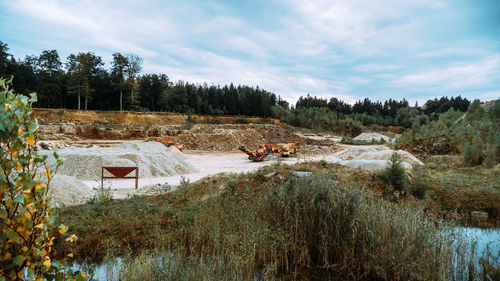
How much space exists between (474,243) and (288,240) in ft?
9.60

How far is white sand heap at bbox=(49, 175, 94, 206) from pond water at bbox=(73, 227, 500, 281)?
3.81m

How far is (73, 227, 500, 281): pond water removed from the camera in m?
4.04

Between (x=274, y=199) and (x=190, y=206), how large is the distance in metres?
2.12

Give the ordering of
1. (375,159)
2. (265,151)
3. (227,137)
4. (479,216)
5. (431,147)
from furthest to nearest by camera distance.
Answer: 1. (227,137)
2. (265,151)
3. (431,147)
4. (375,159)
5. (479,216)

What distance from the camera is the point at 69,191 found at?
8.15 metres

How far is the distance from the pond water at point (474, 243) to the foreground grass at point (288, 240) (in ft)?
0.93

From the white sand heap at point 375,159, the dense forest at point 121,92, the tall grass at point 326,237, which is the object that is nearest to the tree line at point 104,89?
the dense forest at point 121,92

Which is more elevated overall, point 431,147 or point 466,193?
point 431,147

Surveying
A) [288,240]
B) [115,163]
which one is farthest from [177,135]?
[288,240]

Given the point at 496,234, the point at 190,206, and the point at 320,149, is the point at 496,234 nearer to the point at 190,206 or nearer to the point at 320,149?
the point at 190,206

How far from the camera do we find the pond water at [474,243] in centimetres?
404

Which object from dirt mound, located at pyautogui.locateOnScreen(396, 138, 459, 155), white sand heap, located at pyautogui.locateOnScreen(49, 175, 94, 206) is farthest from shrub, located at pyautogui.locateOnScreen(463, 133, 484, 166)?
white sand heap, located at pyautogui.locateOnScreen(49, 175, 94, 206)

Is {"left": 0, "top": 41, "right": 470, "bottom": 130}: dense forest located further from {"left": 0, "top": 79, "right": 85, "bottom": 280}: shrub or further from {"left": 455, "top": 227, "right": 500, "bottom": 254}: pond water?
{"left": 0, "top": 79, "right": 85, "bottom": 280}: shrub

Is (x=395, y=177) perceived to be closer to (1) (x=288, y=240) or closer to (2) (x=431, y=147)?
(1) (x=288, y=240)
